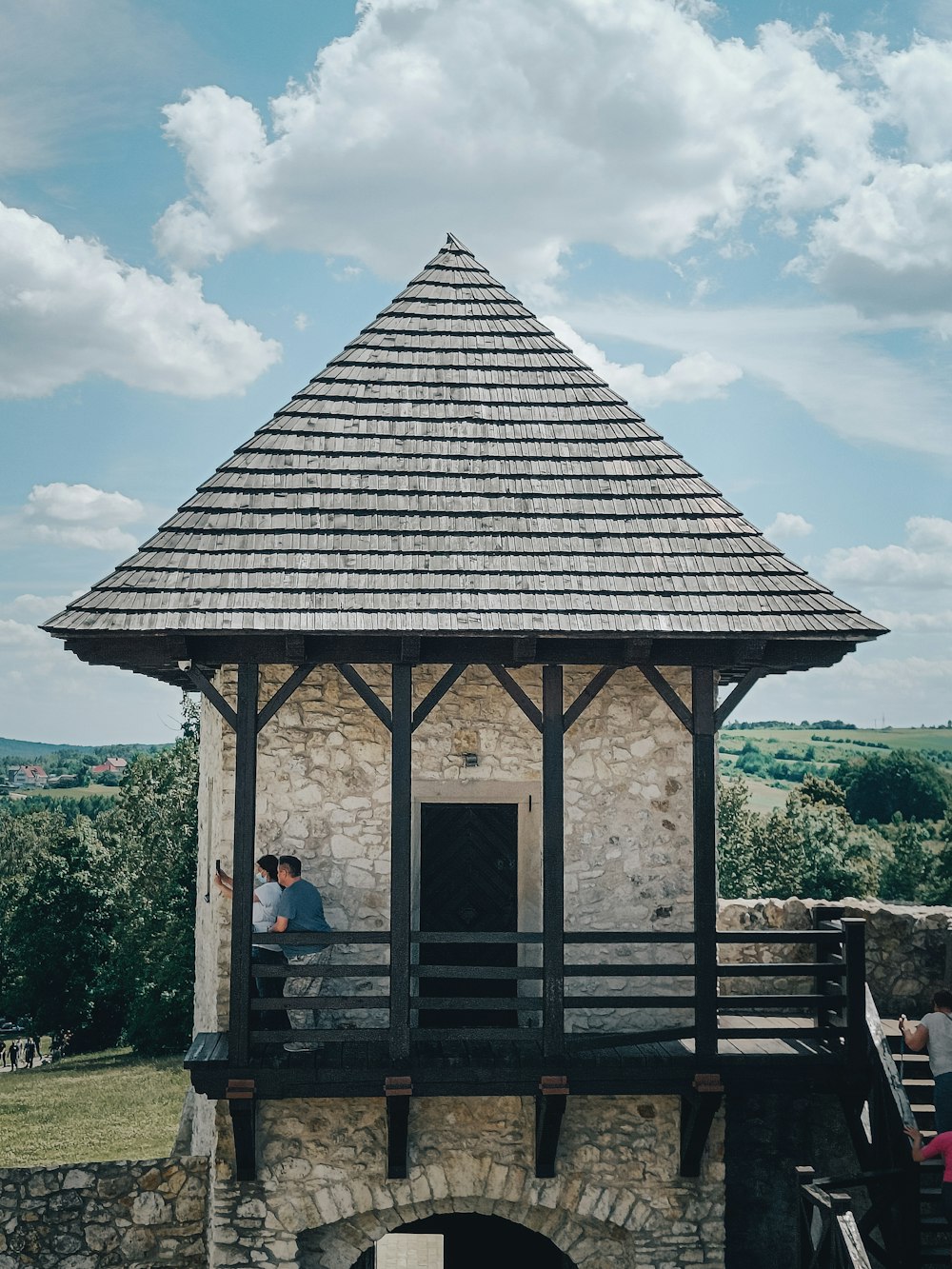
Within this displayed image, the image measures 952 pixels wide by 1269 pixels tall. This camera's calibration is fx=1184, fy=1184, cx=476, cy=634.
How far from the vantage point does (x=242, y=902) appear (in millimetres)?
7227

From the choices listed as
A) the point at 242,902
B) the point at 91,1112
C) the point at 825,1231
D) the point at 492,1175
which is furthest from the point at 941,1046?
the point at 91,1112

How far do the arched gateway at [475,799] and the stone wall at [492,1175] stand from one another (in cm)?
2

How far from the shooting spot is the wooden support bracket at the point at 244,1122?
7.17 metres

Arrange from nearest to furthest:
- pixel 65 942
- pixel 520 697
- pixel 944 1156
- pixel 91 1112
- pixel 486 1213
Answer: pixel 944 1156, pixel 520 697, pixel 486 1213, pixel 91 1112, pixel 65 942

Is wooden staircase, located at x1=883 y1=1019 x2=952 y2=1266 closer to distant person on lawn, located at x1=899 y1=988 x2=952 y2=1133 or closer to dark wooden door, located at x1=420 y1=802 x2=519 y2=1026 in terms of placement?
distant person on lawn, located at x1=899 y1=988 x2=952 y2=1133

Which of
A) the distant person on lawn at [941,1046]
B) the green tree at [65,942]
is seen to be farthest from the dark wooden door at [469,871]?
the green tree at [65,942]

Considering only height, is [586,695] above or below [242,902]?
above

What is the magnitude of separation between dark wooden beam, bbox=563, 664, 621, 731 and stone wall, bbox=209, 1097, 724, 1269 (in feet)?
8.33

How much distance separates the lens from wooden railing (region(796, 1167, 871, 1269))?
6516 millimetres

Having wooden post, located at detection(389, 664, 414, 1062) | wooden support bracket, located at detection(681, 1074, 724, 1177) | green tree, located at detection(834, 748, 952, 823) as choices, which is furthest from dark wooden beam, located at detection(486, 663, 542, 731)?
green tree, located at detection(834, 748, 952, 823)

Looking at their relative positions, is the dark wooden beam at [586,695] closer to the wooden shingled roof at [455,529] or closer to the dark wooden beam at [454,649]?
the dark wooden beam at [454,649]

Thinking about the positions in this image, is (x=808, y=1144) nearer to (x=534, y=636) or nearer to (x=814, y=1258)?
(x=814, y=1258)

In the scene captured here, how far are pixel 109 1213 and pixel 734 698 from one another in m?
5.73

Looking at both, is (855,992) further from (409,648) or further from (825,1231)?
(409,648)
